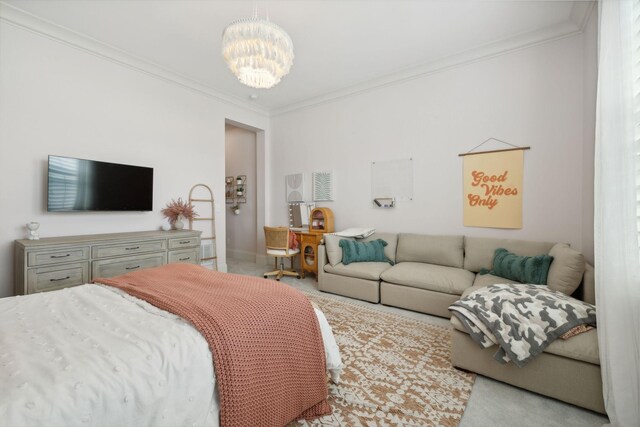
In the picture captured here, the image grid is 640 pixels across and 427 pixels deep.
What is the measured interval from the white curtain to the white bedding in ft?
6.38

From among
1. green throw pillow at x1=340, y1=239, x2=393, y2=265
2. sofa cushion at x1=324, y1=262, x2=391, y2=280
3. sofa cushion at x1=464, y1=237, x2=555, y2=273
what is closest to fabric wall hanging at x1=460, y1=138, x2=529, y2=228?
sofa cushion at x1=464, y1=237, x2=555, y2=273

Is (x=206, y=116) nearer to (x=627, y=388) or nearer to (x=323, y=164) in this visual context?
(x=323, y=164)

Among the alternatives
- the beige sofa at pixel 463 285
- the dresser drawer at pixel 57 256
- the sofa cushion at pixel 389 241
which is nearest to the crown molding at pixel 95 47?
the dresser drawer at pixel 57 256

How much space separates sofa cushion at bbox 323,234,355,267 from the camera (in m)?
3.61

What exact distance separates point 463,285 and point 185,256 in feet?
10.7

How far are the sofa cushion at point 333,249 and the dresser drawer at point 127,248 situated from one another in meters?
2.02

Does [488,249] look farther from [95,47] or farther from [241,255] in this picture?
[95,47]

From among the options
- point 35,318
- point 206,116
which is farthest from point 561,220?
point 206,116

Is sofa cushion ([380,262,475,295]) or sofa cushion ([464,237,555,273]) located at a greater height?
sofa cushion ([464,237,555,273])

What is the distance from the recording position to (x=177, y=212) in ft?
12.6

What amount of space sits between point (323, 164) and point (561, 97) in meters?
3.09

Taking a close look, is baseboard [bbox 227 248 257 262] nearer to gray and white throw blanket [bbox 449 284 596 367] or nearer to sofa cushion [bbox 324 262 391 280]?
sofa cushion [bbox 324 262 391 280]

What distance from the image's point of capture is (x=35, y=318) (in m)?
1.26

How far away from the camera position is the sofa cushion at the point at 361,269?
10.5ft
